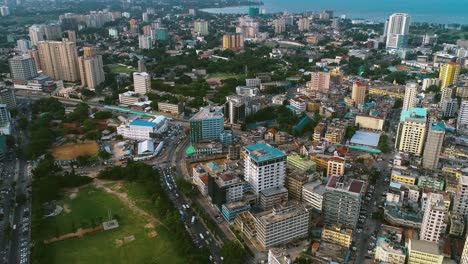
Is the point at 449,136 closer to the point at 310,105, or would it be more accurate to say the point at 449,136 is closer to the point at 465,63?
the point at 310,105

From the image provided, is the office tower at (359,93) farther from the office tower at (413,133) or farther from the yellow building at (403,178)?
the yellow building at (403,178)

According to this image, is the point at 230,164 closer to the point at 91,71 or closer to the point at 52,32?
the point at 91,71

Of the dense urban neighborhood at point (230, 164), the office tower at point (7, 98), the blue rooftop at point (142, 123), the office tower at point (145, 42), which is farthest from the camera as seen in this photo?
the office tower at point (145, 42)

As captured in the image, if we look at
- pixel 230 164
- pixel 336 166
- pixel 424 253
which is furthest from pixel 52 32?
pixel 424 253

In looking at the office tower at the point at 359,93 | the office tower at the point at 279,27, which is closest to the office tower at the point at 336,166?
the office tower at the point at 359,93

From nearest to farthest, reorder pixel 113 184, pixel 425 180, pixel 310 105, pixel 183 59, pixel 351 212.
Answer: pixel 351 212 < pixel 425 180 < pixel 113 184 < pixel 310 105 < pixel 183 59

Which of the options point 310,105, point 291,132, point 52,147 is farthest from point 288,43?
point 52,147

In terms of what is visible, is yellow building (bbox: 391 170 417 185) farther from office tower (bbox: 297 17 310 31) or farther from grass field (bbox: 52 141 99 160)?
office tower (bbox: 297 17 310 31)

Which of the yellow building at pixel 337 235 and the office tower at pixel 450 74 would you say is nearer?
the yellow building at pixel 337 235

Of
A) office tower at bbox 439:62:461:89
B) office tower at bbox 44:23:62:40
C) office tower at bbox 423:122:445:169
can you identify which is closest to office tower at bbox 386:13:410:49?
office tower at bbox 439:62:461:89
